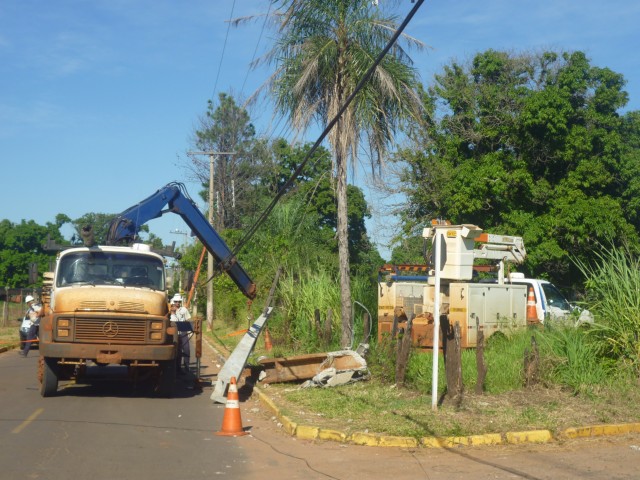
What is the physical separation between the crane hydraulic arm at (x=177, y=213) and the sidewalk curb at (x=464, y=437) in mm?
7650

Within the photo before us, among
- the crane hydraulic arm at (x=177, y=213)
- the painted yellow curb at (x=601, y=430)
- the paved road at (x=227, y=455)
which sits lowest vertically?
the paved road at (x=227, y=455)

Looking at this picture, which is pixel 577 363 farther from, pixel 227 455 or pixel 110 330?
pixel 110 330

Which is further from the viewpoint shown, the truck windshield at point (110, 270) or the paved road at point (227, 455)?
the truck windshield at point (110, 270)

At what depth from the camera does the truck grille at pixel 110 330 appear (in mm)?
13234

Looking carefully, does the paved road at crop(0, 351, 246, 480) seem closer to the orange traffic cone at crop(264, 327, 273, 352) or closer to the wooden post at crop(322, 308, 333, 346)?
the wooden post at crop(322, 308, 333, 346)

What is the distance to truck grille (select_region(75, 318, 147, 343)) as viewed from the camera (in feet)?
43.4

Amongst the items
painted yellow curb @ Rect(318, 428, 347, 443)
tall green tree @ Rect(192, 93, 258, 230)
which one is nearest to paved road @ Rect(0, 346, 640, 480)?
painted yellow curb @ Rect(318, 428, 347, 443)

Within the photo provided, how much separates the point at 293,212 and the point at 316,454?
2312 cm

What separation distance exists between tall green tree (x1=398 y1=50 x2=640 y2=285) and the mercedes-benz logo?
1479cm

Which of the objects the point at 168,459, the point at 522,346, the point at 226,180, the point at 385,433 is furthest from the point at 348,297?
the point at 226,180

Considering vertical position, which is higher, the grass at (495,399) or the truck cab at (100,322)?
the truck cab at (100,322)

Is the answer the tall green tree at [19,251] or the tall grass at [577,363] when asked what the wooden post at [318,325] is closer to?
the tall grass at [577,363]

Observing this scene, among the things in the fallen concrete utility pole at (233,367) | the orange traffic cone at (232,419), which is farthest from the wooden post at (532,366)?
the fallen concrete utility pole at (233,367)

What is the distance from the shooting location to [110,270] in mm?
14734
